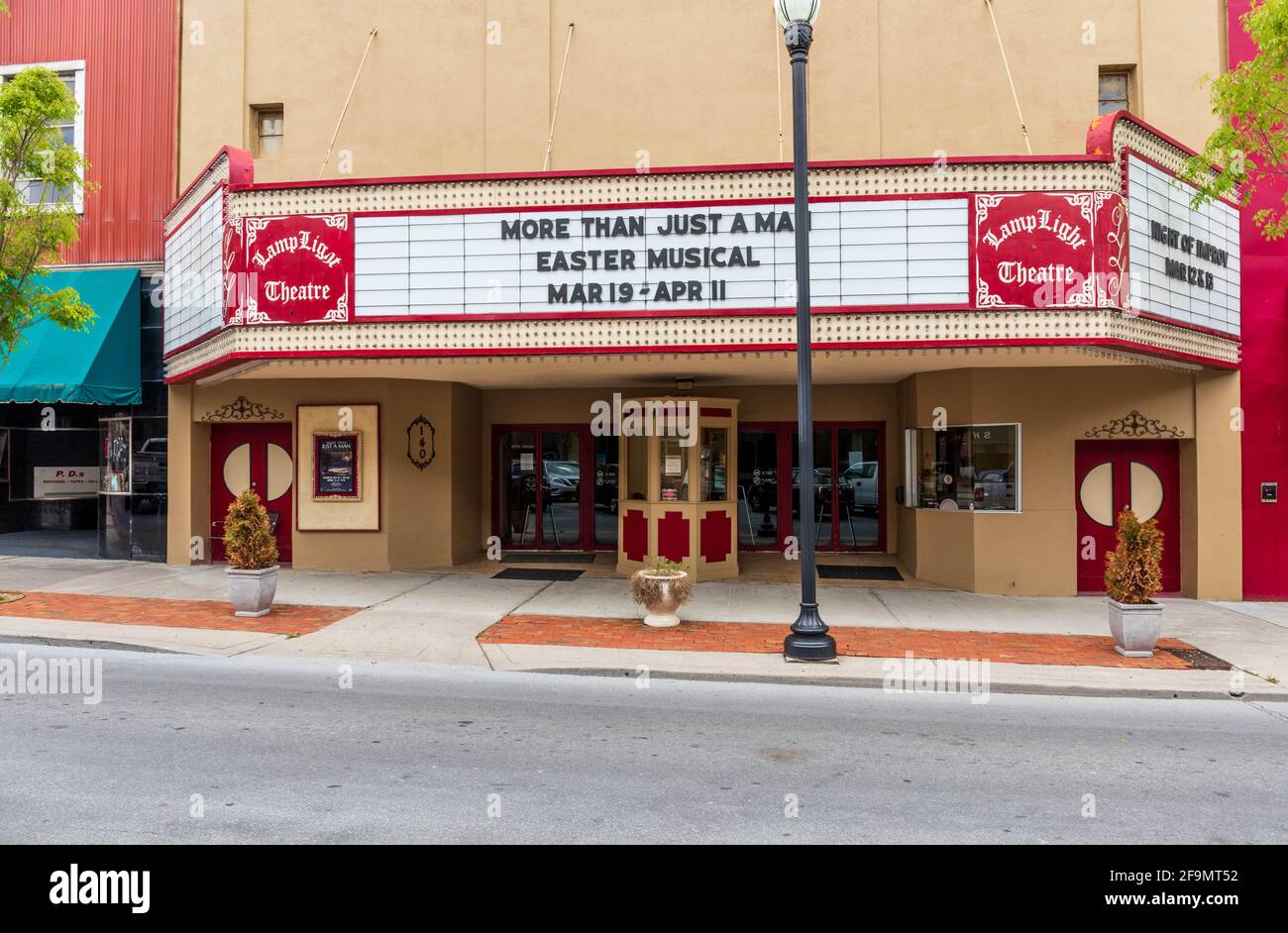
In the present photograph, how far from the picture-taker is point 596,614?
11.2m

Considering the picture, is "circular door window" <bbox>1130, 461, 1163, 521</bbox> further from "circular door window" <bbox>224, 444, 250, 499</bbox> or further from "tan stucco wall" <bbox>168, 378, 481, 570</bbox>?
"circular door window" <bbox>224, 444, 250, 499</bbox>

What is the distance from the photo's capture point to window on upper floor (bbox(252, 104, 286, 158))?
15031 millimetres

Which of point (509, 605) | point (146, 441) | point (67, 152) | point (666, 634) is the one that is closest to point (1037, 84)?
point (666, 634)

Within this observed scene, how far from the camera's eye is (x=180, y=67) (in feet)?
49.5

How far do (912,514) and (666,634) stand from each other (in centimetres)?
628

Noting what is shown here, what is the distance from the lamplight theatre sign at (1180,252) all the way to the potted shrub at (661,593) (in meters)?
6.82

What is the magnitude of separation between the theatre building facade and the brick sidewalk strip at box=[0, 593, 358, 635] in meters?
3.18

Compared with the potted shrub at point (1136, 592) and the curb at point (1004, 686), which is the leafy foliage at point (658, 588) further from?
the potted shrub at point (1136, 592)

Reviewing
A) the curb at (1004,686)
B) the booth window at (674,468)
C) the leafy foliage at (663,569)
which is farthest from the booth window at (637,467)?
the curb at (1004,686)

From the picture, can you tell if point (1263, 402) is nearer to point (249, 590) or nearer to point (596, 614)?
point (596, 614)

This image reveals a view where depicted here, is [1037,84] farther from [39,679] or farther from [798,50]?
[39,679]

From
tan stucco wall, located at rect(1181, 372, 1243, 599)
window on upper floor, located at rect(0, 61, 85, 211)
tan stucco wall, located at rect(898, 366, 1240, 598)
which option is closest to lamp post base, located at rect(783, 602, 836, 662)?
tan stucco wall, located at rect(898, 366, 1240, 598)

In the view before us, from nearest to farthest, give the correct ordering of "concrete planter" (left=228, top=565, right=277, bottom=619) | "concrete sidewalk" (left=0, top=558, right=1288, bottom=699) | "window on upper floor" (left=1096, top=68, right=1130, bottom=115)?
"concrete sidewalk" (left=0, top=558, right=1288, bottom=699) → "concrete planter" (left=228, top=565, right=277, bottom=619) → "window on upper floor" (left=1096, top=68, right=1130, bottom=115)

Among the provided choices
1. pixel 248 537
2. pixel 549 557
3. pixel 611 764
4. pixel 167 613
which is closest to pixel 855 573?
pixel 549 557
